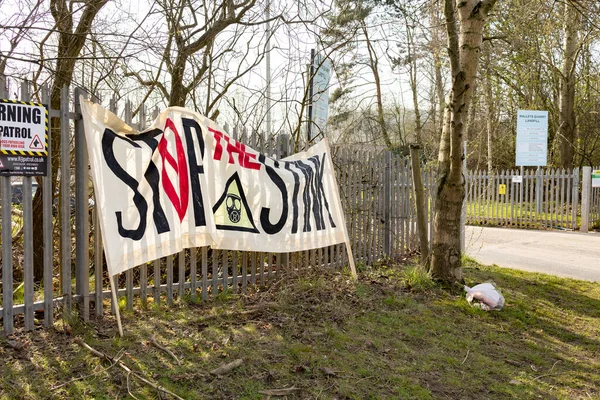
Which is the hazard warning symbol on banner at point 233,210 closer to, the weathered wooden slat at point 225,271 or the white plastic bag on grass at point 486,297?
the weathered wooden slat at point 225,271

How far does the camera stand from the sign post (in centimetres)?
1666

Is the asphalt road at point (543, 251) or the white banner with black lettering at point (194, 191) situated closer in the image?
the white banner with black lettering at point (194, 191)

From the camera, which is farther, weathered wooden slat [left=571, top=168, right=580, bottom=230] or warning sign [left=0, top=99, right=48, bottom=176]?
weathered wooden slat [left=571, top=168, right=580, bottom=230]

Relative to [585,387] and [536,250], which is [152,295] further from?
[536,250]

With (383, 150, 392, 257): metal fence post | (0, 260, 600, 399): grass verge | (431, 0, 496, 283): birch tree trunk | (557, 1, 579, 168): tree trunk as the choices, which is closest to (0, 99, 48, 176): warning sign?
(0, 260, 600, 399): grass verge

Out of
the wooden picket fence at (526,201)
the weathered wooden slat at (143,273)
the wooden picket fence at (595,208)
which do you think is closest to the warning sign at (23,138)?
the weathered wooden slat at (143,273)

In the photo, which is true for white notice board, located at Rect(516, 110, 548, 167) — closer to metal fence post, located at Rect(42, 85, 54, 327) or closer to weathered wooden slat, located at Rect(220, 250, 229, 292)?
weathered wooden slat, located at Rect(220, 250, 229, 292)

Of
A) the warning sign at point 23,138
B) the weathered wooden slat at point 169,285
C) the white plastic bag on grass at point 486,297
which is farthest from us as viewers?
the white plastic bag on grass at point 486,297

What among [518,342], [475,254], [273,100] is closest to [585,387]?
[518,342]

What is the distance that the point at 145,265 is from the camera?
474cm

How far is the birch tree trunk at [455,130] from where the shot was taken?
643 cm

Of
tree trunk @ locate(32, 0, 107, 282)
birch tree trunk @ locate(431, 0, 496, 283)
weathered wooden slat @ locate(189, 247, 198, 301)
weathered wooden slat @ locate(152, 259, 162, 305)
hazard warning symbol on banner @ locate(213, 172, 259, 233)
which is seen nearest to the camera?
weathered wooden slat @ locate(152, 259, 162, 305)

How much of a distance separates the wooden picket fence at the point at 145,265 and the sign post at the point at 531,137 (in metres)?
9.16

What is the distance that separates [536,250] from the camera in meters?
11.2
